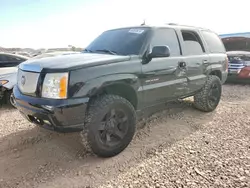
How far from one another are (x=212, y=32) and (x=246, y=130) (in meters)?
2.49

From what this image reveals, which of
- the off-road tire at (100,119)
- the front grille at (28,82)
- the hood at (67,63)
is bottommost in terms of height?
the off-road tire at (100,119)

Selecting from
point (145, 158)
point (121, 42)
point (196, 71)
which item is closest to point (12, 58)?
point (121, 42)

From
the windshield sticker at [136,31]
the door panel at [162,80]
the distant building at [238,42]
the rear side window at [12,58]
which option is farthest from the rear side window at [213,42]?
the rear side window at [12,58]

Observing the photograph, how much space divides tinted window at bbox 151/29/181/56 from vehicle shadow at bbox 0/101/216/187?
4.53 ft

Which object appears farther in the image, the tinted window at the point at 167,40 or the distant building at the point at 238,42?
the distant building at the point at 238,42

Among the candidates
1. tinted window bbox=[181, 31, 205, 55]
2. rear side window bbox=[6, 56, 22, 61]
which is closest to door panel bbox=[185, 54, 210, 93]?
Result: tinted window bbox=[181, 31, 205, 55]

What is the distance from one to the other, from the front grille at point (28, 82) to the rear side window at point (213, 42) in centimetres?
371

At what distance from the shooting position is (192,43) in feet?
15.1

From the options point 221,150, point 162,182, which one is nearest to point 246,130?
point 221,150

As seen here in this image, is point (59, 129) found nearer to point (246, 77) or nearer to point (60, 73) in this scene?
point (60, 73)

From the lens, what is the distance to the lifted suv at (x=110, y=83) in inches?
107

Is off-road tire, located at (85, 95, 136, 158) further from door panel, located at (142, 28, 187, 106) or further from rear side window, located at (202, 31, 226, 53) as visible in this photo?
rear side window, located at (202, 31, 226, 53)

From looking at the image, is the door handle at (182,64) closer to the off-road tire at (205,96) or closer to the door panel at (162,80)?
the door panel at (162,80)

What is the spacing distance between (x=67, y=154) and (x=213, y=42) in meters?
4.02
